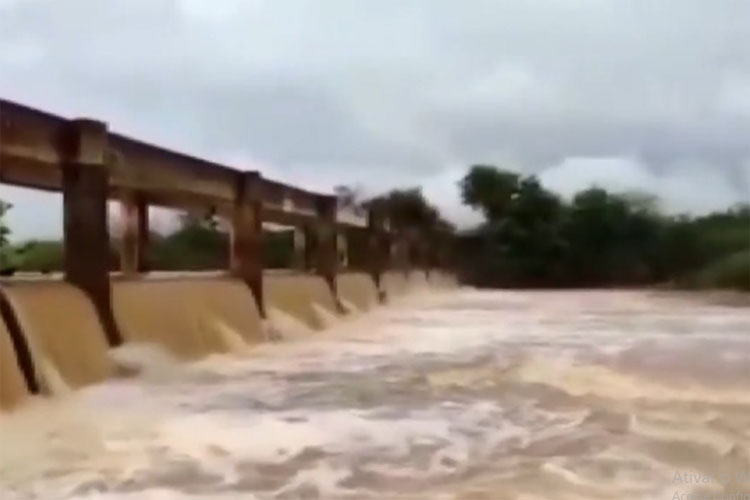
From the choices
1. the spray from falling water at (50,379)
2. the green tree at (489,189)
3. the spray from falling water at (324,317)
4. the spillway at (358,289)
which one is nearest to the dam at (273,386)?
the spray from falling water at (50,379)

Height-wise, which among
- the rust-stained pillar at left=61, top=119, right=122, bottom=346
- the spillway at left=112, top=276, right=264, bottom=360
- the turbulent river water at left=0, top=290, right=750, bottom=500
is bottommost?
the turbulent river water at left=0, top=290, right=750, bottom=500

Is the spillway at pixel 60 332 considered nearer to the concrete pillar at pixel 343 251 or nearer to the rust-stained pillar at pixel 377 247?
the concrete pillar at pixel 343 251

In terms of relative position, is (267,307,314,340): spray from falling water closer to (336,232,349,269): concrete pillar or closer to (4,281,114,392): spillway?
(4,281,114,392): spillway

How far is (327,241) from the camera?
1004cm

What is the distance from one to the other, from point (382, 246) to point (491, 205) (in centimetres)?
888

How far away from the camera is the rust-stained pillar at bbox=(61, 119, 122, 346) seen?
15.5 ft

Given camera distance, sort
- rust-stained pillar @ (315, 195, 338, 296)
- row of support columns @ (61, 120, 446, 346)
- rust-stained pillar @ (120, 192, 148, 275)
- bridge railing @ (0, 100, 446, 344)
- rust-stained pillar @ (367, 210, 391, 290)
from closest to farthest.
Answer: bridge railing @ (0, 100, 446, 344) < row of support columns @ (61, 120, 446, 346) < rust-stained pillar @ (120, 192, 148, 275) < rust-stained pillar @ (315, 195, 338, 296) < rust-stained pillar @ (367, 210, 391, 290)

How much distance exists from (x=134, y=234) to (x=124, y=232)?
61 mm

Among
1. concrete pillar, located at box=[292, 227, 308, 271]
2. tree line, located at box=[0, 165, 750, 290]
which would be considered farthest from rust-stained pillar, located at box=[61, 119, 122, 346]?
tree line, located at box=[0, 165, 750, 290]

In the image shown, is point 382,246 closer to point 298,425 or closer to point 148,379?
point 148,379

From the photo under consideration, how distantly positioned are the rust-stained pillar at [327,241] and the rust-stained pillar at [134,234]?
261cm

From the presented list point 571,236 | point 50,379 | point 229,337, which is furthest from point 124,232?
point 571,236

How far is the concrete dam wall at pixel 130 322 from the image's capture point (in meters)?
3.85

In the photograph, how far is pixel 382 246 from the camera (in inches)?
547
